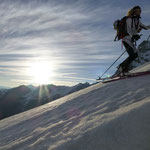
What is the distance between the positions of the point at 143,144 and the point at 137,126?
0.34m

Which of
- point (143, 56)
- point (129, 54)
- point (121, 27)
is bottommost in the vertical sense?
point (129, 54)

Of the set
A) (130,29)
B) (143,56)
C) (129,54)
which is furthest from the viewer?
(143,56)

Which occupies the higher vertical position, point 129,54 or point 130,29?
point 130,29

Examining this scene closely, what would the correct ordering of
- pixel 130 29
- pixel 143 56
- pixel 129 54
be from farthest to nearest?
pixel 143 56, pixel 129 54, pixel 130 29

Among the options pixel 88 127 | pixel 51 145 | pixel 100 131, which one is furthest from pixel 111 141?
pixel 51 145

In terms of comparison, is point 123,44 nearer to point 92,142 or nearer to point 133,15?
point 133,15

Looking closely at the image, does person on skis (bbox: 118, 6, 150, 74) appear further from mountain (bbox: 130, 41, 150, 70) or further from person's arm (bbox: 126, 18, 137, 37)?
mountain (bbox: 130, 41, 150, 70)

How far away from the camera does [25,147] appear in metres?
3.18

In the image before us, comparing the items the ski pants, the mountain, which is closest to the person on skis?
the ski pants

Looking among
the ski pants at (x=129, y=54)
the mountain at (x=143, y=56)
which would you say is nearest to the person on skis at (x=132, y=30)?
the ski pants at (x=129, y=54)

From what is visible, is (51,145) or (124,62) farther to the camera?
(124,62)

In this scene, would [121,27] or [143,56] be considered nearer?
[121,27]

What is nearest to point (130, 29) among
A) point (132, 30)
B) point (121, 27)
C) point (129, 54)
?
point (132, 30)

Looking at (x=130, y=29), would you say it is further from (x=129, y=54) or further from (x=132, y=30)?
(x=129, y=54)
